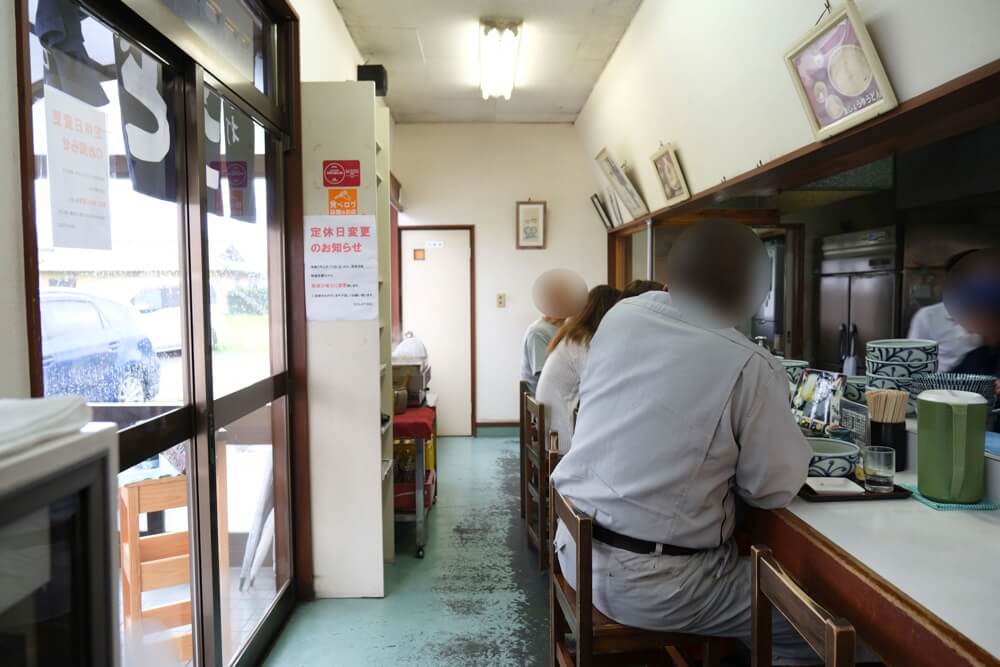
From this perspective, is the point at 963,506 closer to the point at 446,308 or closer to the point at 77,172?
the point at 77,172

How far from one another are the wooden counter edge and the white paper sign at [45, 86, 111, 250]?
153 centimetres

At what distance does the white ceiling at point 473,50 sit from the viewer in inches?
122

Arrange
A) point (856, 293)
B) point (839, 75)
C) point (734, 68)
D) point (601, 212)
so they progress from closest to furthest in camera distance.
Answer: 1. point (839, 75)
2. point (734, 68)
3. point (856, 293)
4. point (601, 212)

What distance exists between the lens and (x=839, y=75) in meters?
1.73

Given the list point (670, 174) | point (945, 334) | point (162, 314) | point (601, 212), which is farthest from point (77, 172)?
point (601, 212)

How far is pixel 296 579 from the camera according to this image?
95.4 inches

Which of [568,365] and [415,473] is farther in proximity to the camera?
[415,473]

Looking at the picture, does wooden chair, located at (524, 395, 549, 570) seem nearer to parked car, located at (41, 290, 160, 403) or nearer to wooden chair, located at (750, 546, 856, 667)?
wooden chair, located at (750, 546, 856, 667)

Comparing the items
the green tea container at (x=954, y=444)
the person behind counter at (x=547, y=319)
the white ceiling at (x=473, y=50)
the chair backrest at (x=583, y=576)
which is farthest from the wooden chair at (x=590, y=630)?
the white ceiling at (x=473, y=50)

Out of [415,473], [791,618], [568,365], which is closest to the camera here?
[791,618]

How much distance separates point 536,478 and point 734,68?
1.98m

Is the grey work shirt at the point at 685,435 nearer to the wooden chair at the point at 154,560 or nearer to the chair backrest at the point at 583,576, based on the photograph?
the chair backrest at the point at 583,576

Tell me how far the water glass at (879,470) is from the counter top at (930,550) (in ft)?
0.15

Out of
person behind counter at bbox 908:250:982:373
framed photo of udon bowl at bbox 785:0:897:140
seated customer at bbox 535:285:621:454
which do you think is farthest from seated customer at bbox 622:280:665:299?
person behind counter at bbox 908:250:982:373
